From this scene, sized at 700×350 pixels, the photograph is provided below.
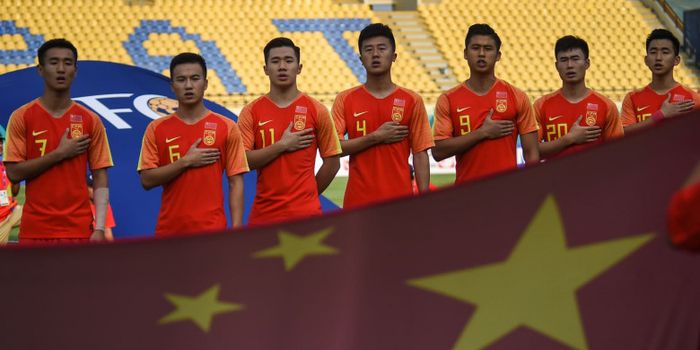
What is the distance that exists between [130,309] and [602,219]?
120 cm

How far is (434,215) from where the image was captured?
8.12 feet

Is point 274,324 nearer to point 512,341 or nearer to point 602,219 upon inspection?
point 512,341

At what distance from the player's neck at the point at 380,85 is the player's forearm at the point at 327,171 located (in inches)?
18.1

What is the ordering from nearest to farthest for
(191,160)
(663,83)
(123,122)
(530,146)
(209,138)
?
(191,160) → (209,138) → (530,146) → (663,83) → (123,122)

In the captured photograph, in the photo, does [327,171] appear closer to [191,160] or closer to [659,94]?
[191,160]

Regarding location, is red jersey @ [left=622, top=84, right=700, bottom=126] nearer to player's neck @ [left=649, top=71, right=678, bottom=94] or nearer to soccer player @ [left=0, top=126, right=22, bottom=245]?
player's neck @ [left=649, top=71, right=678, bottom=94]

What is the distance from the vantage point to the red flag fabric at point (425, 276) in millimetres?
2432

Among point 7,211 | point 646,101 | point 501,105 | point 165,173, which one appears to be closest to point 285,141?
point 165,173

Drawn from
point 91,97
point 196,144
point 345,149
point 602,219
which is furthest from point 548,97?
point 602,219

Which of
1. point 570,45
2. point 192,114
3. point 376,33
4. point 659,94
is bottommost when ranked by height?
point 659,94

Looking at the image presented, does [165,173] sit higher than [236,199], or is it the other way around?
[165,173]

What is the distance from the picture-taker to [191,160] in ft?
15.7

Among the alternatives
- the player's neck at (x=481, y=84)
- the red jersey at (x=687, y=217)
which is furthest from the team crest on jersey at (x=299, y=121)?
the red jersey at (x=687, y=217)

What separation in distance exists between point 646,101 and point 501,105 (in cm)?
146
